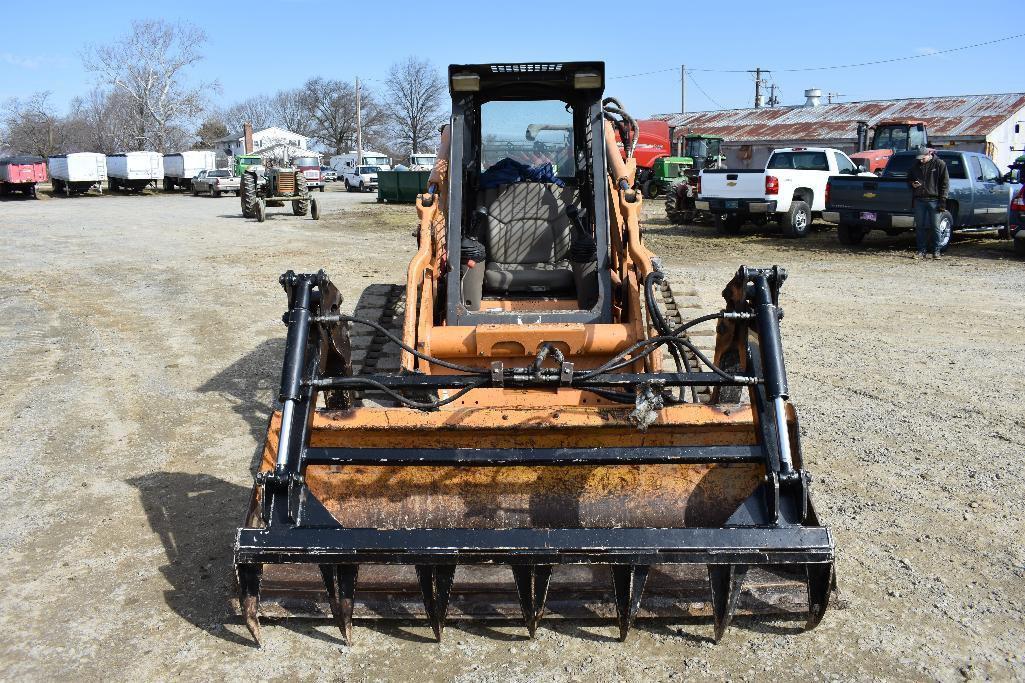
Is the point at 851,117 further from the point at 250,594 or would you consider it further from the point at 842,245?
the point at 250,594

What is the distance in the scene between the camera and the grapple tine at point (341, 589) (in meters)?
3.45

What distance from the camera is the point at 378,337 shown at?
6754 millimetres

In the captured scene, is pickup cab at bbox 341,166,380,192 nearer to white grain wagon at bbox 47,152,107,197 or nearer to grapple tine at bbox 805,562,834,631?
white grain wagon at bbox 47,152,107,197

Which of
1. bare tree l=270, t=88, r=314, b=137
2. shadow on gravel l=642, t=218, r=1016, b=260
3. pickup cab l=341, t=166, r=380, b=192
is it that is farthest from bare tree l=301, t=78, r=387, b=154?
shadow on gravel l=642, t=218, r=1016, b=260

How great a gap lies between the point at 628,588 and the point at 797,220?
15.9 metres

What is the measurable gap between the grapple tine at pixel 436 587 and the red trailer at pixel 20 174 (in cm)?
4020

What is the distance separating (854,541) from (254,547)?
287 centimetres

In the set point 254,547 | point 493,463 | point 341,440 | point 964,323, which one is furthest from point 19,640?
point 964,323

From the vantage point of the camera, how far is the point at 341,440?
154 inches

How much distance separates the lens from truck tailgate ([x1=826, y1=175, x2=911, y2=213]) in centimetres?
1570

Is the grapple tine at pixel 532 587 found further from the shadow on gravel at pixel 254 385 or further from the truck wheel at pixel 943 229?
the truck wheel at pixel 943 229

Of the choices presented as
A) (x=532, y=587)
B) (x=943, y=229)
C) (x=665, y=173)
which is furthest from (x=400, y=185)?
(x=532, y=587)

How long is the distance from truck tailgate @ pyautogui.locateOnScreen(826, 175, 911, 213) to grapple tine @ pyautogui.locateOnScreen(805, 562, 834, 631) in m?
13.8

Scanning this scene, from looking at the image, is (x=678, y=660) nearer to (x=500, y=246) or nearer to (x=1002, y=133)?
(x=500, y=246)
